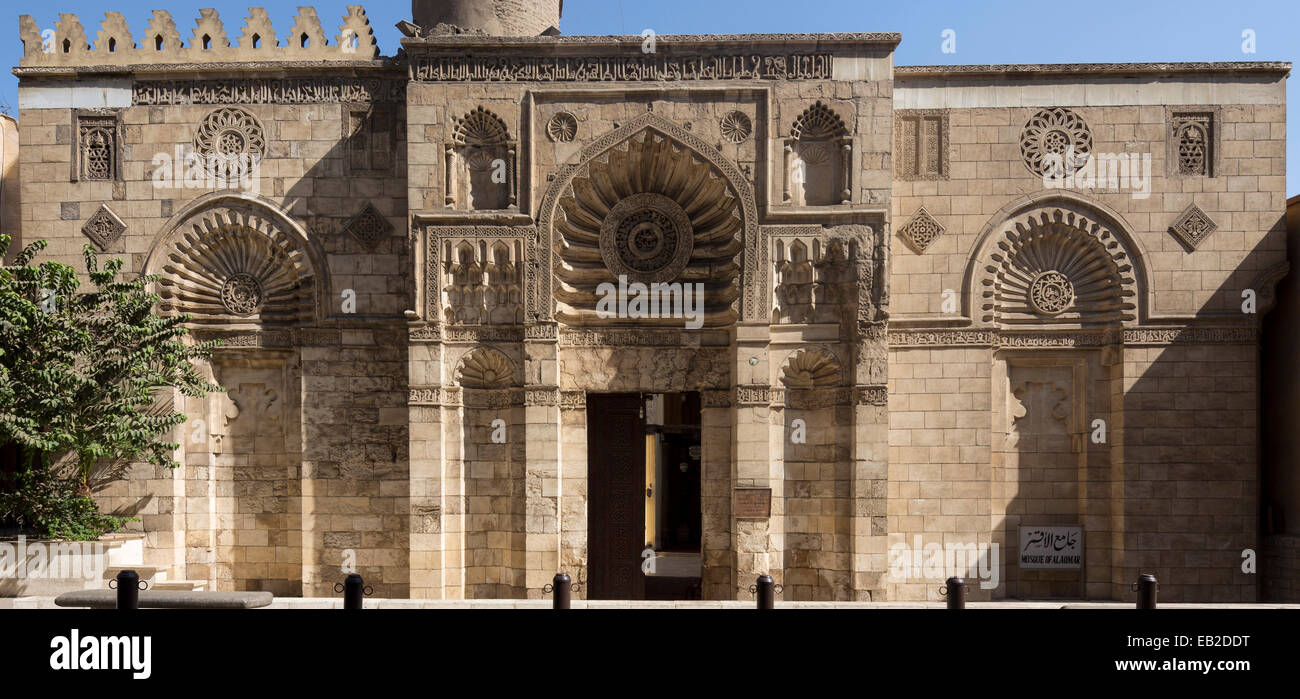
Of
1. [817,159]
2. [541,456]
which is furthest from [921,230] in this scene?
[541,456]

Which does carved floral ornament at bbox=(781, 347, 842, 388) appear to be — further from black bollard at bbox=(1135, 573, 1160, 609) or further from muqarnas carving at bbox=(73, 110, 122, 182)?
muqarnas carving at bbox=(73, 110, 122, 182)

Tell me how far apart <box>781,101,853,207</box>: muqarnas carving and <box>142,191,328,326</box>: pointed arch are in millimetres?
6759

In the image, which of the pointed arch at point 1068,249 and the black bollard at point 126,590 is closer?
the black bollard at point 126,590

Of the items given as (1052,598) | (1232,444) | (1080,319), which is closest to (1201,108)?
(1080,319)

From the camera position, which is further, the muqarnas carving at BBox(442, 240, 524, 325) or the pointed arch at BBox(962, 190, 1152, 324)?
the pointed arch at BBox(962, 190, 1152, 324)

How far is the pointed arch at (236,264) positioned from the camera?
12.2m

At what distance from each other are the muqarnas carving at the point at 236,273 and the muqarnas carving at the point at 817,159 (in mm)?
6962

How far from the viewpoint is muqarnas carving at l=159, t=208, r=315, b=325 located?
1227 cm

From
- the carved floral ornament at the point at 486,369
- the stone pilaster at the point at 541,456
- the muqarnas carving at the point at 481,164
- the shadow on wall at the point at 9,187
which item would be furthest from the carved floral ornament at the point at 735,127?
the shadow on wall at the point at 9,187

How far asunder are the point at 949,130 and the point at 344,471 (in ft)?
32.2

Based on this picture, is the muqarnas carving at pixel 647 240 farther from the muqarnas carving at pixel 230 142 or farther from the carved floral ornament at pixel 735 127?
the muqarnas carving at pixel 230 142

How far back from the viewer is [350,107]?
12.3m

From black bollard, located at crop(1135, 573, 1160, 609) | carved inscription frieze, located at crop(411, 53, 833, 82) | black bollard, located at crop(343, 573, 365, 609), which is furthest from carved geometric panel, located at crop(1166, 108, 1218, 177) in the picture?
black bollard, located at crop(343, 573, 365, 609)

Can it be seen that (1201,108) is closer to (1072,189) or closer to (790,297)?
(1072,189)
